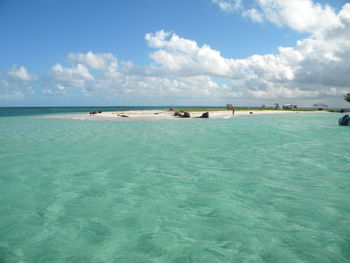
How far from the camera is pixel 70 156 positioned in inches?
567

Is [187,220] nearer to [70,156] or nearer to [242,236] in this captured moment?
[242,236]

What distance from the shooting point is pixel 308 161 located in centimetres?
1273

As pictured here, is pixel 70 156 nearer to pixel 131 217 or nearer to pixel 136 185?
pixel 136 185

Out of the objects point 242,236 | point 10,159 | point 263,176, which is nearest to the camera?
point 242,236

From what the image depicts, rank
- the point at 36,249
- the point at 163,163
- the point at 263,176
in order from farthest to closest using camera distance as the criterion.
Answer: the point at 163,163
the point at 263,176
the point at 36,249

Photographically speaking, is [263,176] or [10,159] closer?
[263,176]

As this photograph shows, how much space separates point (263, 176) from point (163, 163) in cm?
499

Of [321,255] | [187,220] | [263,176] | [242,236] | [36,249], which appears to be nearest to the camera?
[321,255]

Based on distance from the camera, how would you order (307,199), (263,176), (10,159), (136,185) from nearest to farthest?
(307,199)
(136,185)
(263,176)
(10,159)

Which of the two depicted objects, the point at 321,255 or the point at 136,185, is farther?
the point at 136,185

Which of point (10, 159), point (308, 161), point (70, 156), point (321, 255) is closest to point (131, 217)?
point (321, 255)

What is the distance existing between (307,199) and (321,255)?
3.02 meters

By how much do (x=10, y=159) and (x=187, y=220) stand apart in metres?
12.7

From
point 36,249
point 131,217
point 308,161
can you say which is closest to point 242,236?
point 131,217
